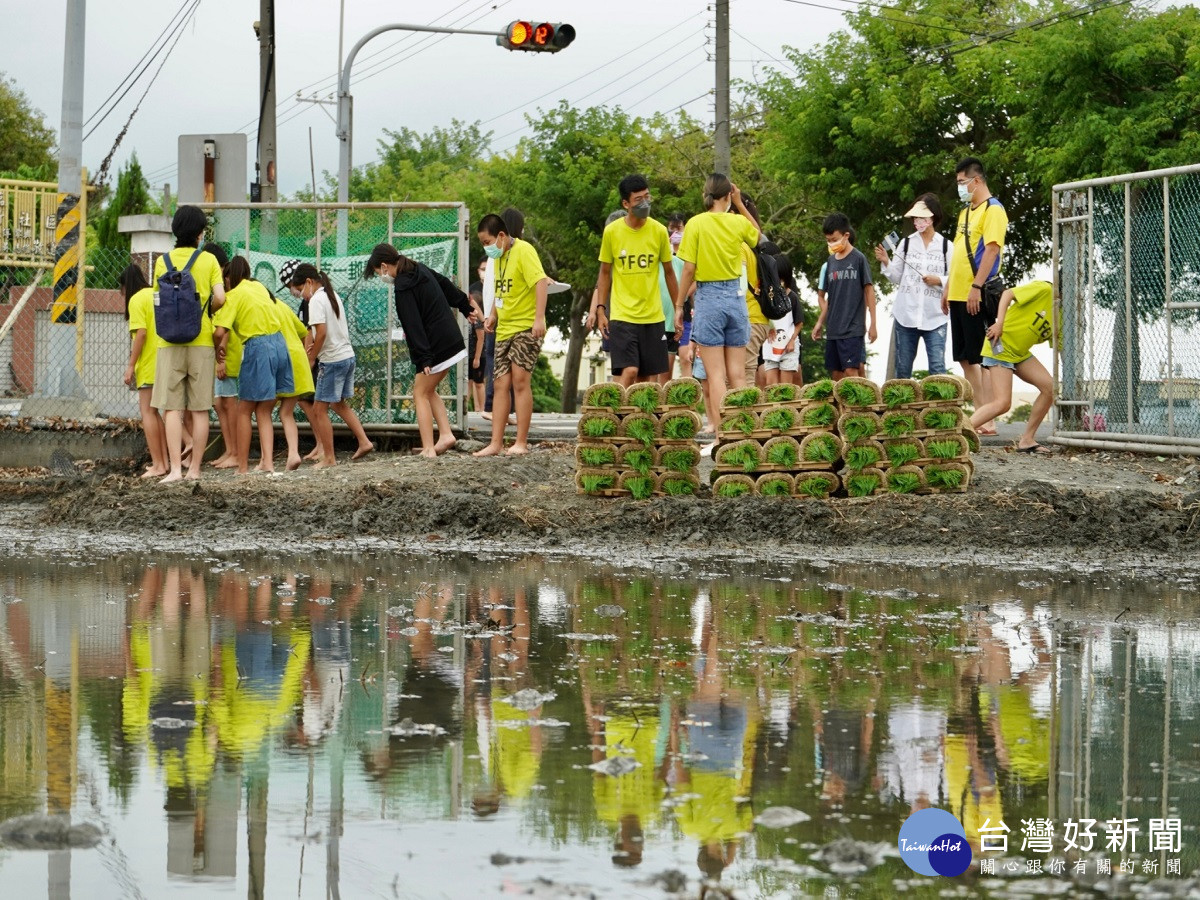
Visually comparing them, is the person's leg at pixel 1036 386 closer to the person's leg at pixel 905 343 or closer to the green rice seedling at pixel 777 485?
the person's leg at pixel 905 343

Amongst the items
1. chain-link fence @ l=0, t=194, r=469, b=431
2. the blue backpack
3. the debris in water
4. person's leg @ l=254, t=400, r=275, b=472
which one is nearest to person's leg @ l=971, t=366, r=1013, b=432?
chain-link fence @ l=0, t=194, r=469, b=431

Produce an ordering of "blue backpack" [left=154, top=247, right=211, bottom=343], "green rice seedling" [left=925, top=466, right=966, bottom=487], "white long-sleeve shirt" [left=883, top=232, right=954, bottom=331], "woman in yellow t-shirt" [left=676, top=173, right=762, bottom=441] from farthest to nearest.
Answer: "white long-sleeve shirt" [left=883, top=232, right=954, bottom=331] < "blue backpack" [left=154, top=247, right=211, bottom=343] < "woman in yellow t-shirt" [left=676, top=173, right=762, bottom=441] < "green rice seedling" [left=925, top=466, right=966, bottom=487]

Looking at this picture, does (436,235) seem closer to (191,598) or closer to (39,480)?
(39,480)

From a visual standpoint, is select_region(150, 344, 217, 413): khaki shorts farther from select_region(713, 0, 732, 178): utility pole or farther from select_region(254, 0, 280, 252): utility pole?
select_region(713, 0, 732, 178): utility pole

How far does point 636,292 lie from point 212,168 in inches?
257

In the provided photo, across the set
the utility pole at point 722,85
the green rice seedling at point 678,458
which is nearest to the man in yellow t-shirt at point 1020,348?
the green rice seedling at point 678,458

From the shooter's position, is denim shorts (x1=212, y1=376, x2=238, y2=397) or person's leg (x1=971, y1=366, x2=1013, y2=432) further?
denim shorts (x1=212, y1=376, x2=238, y2=397)

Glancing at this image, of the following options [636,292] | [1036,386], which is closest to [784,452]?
[636,292]

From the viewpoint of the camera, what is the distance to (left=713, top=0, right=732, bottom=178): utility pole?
30.1 m

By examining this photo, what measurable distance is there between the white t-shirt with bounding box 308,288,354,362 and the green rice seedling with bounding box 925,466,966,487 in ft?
19.3

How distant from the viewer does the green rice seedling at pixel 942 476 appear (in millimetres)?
11898

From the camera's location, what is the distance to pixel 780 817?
426cm

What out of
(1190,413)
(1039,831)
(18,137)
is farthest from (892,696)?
(18,137)

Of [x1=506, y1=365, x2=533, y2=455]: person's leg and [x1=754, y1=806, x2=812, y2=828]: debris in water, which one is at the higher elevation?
[x1=506, y1=365, x2=533, y2=455]: person's leg
